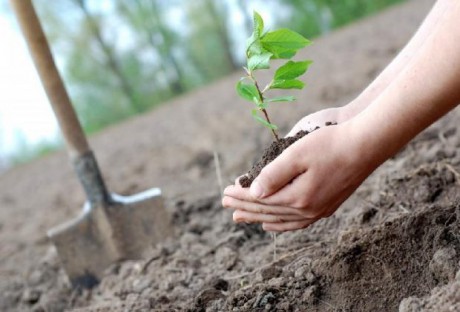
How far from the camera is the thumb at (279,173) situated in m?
1.15

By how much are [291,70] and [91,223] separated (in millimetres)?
1264

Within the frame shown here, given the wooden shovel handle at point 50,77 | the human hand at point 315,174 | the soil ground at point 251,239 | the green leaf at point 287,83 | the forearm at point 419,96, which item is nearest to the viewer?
the forearm at point 419,96

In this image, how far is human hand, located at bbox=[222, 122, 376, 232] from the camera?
1.13m

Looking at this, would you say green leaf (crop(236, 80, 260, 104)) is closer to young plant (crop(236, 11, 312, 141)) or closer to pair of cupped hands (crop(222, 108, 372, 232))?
young plant (crop(236, 11, 312, 141))

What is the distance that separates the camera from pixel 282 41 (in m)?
1.30

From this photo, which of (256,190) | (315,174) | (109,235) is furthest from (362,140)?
(109,235)

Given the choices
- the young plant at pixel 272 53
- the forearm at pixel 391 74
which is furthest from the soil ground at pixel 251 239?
the young plant at pixel 272 53

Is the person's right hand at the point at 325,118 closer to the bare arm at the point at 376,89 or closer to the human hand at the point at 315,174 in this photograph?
the bare arm at the point at 376,89

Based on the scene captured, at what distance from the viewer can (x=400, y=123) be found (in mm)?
1083

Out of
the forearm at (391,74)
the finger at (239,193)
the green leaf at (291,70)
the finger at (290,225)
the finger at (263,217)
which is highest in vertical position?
the green leaf at (291,70)

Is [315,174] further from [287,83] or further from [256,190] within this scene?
[287,83]

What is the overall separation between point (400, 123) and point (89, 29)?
9.33 m

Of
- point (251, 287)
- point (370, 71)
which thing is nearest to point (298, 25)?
point (370, 71)

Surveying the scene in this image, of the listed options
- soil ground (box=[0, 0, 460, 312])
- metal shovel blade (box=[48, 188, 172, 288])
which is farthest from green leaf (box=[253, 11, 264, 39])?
metal shovel blade (box=[48, 188, 172, 288])
